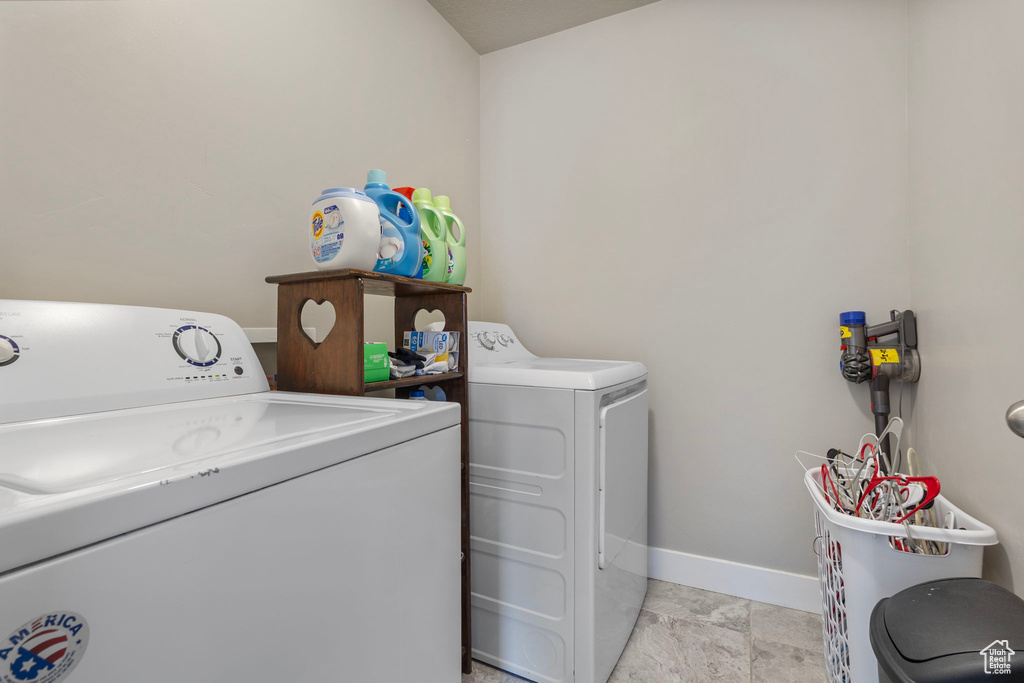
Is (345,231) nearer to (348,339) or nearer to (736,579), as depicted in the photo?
(348,339)

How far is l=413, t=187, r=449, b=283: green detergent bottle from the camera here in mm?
1304

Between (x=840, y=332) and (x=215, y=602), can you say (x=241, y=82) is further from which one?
(x=840, y=332)

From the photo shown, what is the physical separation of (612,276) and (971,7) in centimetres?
129

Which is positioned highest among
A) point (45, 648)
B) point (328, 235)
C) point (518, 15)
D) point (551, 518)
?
point (518, 15)

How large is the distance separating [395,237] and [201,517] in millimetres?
817

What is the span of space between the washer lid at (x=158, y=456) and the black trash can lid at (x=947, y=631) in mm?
706

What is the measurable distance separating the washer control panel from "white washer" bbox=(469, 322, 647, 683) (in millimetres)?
699

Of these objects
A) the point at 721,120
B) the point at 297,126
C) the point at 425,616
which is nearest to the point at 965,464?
the point at 425,616

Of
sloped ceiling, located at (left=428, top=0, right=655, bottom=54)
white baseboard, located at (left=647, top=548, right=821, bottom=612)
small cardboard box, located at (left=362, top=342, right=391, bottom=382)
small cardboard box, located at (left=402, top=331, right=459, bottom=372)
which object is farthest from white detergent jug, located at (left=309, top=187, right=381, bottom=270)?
Answer: white baseboard, located at (left=647, top=548, right=821, bottom=612)

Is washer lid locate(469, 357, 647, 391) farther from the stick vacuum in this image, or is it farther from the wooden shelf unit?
the stick vacuum

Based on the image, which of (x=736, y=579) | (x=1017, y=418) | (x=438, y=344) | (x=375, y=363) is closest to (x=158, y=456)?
(x=375, y=363)

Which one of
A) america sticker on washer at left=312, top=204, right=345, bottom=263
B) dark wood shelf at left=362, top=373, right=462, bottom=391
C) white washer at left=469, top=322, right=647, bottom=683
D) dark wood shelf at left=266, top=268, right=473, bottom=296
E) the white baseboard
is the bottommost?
the white baseboard

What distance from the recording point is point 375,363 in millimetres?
1108

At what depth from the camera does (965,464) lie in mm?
1127
